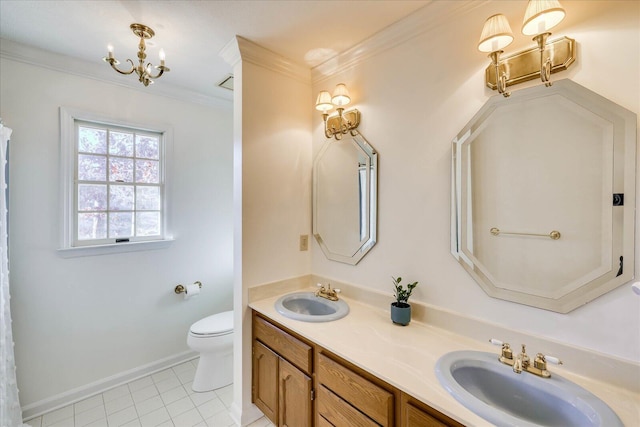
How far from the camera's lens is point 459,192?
137 centimetres

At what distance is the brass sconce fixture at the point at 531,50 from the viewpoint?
1.01 metres

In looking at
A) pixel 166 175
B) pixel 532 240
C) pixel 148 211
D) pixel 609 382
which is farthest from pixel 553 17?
pixel 148 211

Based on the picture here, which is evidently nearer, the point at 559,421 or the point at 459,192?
the point at 559,421

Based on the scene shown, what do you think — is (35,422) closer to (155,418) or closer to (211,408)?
(155,418)

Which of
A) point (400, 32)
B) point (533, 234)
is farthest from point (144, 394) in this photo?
point (400, 32)

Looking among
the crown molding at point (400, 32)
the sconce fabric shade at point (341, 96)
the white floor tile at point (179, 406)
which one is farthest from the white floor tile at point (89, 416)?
the crown molding at point (400, 32)

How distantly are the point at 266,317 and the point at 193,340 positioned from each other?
2.85 feet

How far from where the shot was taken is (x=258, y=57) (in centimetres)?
184

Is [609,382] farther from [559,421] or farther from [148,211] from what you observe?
[148,211]

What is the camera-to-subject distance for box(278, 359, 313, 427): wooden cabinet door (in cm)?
142

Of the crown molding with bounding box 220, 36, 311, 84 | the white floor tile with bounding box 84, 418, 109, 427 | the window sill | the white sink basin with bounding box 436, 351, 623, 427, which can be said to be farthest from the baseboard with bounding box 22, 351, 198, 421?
the crown molding with bounding box 220, 36, 311, 84

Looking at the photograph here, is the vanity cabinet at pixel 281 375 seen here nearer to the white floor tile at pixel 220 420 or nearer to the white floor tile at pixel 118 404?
the white floor tile at pixel 220 420

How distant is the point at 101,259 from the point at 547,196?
284cm

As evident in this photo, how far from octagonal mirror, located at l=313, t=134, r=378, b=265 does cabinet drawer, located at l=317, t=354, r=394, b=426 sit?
72cm
